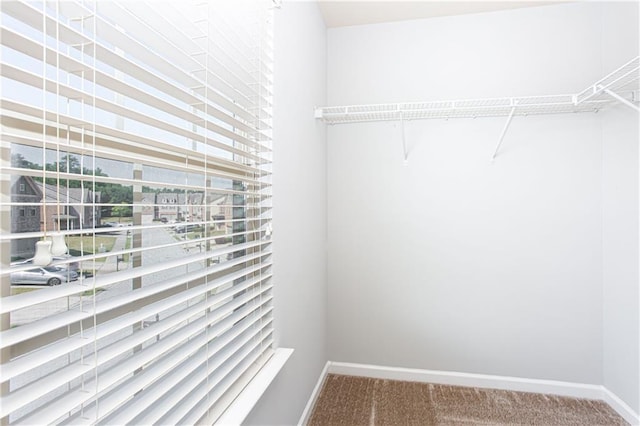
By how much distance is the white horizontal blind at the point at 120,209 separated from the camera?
0.55 metres

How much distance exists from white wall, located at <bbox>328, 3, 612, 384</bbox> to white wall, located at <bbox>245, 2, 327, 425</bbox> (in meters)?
0.25

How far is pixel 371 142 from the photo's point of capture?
2.51 meters

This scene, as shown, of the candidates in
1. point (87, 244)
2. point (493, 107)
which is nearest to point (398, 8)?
point (493, 107)

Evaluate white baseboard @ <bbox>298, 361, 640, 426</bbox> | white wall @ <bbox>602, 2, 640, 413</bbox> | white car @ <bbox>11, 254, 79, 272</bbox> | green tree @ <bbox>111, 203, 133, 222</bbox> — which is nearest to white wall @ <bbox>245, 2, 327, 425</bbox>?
white baseboard @ <bbox>298, 361, 640, 426</bbox>

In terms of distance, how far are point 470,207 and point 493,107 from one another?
26.1 inches

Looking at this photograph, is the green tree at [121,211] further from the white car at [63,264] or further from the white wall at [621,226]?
the white wall at [621,226]

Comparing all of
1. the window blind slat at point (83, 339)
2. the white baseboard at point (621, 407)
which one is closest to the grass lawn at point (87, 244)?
the window blind slat at point (83, 339)

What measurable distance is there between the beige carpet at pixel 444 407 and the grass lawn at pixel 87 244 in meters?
1.71

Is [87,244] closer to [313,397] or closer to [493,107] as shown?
[313,397]

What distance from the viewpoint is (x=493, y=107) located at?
2.05 m

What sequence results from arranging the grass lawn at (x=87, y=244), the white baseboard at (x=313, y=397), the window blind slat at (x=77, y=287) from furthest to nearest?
the white baseboard at (x=313, y=397)
the grass lawn at (x=87, y=244)
the window blind slat at (x=77, y=287)

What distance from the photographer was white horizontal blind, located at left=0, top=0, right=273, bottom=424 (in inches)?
21.8

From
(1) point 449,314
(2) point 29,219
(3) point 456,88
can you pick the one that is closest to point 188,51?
(2) point 29,219

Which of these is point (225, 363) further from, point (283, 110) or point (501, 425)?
point (501, 425)
